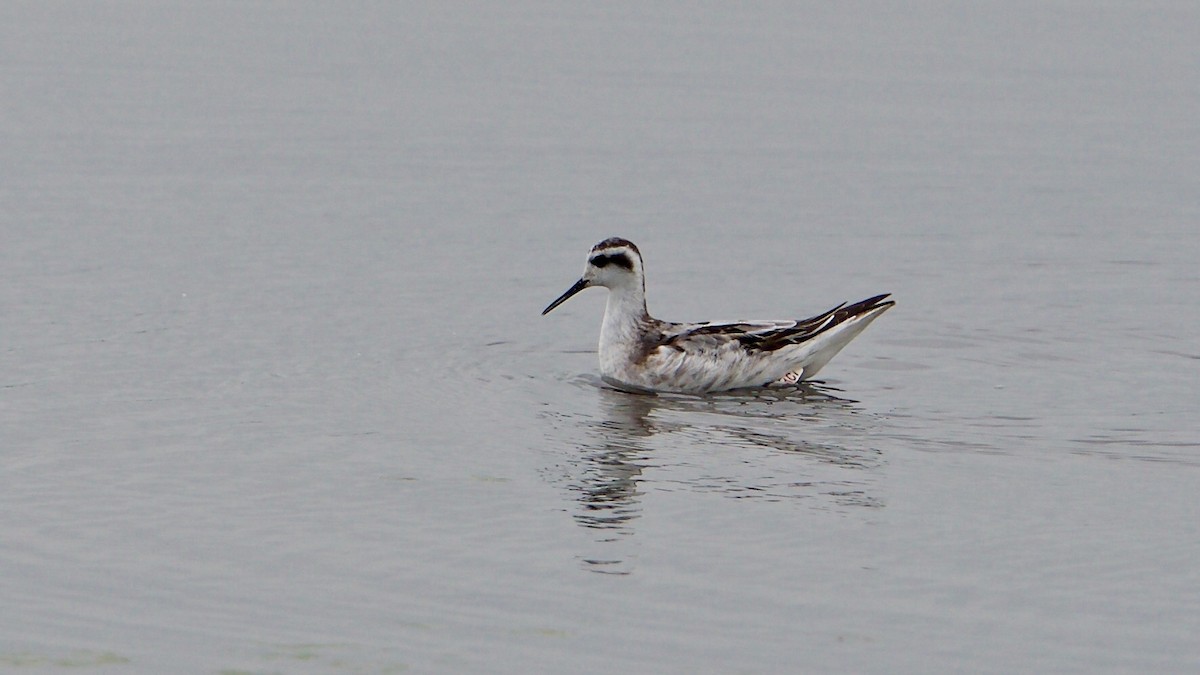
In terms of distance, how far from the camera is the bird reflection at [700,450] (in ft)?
39.4

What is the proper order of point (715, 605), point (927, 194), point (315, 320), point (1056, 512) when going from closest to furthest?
point (715, 605) → point (1056, 512) → point (315, 320) → point (927, 194)

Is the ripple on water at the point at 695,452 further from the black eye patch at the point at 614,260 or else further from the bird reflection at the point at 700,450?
the black eye patch at the point at 614,260

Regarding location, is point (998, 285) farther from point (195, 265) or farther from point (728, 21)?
point (728, 21)

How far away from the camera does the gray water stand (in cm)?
978

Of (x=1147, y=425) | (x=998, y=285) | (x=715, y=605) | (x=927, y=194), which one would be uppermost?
(x=927, y=194)

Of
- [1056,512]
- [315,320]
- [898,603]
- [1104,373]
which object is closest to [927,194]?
[1104,373]

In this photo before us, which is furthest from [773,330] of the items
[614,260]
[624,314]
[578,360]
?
[578,360]

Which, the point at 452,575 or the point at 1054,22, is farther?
the point at 1054,22

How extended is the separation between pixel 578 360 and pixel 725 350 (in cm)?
174

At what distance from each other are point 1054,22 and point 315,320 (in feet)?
82.6

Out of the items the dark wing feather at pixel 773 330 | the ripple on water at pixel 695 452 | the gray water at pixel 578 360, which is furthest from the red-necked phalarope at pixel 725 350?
the gray water at pixel 578 360

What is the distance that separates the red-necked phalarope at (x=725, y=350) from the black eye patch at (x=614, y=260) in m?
0.62

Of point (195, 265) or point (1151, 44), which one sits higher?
point (1151, 44)

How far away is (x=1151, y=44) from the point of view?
3584 centimetres
